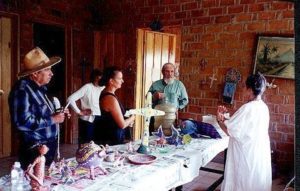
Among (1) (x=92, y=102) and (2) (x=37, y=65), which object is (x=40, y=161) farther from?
(1) (x=92, y=102)

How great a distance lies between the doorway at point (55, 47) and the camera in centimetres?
571

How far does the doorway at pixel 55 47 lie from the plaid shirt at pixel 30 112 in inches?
139

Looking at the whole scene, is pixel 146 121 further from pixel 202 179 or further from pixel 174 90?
pixel 202 179

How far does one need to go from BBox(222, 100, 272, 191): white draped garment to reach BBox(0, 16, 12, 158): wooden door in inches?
137

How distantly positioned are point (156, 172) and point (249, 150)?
4.13 ft

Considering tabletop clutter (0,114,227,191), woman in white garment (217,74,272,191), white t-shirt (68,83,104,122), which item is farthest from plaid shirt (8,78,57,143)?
white t-shirt (68,83,104,122)

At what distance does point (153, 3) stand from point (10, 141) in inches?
131

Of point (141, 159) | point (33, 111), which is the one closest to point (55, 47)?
point (33, 111)

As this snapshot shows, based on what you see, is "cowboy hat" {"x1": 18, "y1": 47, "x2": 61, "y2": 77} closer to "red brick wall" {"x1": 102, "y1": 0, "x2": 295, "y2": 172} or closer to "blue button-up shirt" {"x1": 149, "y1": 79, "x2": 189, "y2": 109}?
"blue button-up shirt" {"x1": 149, "y1": 79, "x2": 189, "y2": 109}

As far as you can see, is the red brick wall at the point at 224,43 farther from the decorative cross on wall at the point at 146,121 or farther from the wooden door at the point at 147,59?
the decorative cross on wall at the point at 146,121

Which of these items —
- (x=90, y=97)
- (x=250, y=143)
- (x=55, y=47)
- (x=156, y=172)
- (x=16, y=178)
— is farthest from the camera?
(x=55, y=47)

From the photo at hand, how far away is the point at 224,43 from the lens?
4.60 meters

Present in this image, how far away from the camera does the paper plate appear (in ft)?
6.96

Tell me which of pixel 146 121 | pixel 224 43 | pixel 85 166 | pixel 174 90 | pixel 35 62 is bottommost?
pixel 85 166
